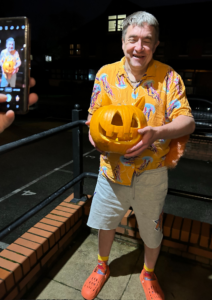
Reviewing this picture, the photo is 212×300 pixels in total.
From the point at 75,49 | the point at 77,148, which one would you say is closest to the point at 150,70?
the point at 77,148

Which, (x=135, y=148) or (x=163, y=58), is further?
(x=163, y=58)

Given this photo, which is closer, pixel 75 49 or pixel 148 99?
pixel 148 99

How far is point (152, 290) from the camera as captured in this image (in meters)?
1.87

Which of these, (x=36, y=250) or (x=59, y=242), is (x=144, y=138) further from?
(x=59, y=242)

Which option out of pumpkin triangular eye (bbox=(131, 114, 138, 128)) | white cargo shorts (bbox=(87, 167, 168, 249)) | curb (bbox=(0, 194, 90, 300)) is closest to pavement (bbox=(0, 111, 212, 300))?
curb (bbox=(0, 194, 90, 300))

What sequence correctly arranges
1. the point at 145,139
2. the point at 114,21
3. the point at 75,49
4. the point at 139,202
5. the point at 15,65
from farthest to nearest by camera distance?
the point at 75,49 → the point at 114,21 → the point at 139,202 → the point at 145,139 → the point at 15,65

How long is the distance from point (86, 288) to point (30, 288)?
502mm

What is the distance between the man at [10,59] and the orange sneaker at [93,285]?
5.82ft

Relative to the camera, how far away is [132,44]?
4.67 feet

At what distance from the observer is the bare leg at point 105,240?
1.97 meters

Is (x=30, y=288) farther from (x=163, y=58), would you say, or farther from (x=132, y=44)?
(x=163, y=58)

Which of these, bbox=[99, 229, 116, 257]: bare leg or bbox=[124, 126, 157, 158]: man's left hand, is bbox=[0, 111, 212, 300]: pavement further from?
bbox=[124, 126, 157, 158]: man's left hand

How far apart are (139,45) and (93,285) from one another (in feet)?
6.48

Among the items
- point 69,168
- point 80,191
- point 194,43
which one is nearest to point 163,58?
point 194,43
